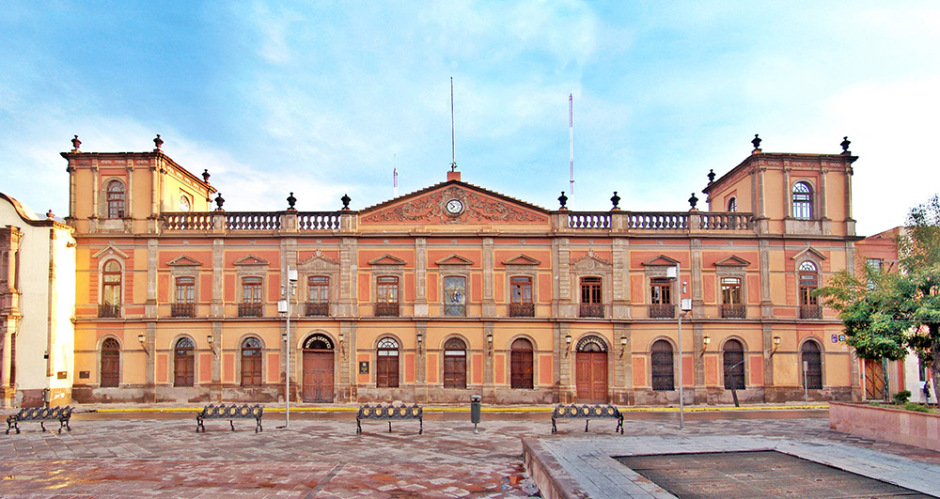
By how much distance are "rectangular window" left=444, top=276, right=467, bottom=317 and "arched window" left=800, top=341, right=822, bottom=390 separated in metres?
16.2

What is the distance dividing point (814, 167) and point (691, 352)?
10918mm

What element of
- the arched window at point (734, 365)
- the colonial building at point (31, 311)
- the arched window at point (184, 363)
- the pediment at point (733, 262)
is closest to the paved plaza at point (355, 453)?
the arched window at point (734, 365)

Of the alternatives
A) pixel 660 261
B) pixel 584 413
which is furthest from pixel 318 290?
pixel 660 261

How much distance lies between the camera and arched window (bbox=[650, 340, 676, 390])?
90.4 ft

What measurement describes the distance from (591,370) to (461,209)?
9.86 metres

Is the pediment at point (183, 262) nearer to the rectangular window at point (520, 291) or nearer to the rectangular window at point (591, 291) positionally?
the rectangular window at point (520, 291)

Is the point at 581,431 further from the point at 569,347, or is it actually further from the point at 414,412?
the point at 569,347

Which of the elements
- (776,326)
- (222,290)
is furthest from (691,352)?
(222,290)

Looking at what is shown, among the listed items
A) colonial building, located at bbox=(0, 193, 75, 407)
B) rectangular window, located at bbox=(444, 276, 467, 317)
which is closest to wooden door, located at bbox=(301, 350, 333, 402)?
rectangular window, located at bbox=(444, 276, 467, 317)

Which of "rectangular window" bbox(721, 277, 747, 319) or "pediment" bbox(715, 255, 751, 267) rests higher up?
"pediment" bbox(715, 255, 751, 267)

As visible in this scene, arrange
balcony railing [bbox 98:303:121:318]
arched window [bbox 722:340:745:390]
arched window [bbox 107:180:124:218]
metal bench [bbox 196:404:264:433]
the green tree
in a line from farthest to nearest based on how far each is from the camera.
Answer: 1. arched window [bbox 107:180:124:218]
2. balcony railing [bbox 98:303:121:318]
3. arched window [bbox 722:340:745:390]
4. metal bench [bbox 196:404:264:433]
5. the green tree

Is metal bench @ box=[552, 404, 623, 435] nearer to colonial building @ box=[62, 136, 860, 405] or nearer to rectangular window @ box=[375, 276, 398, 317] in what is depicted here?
colonial building @ box=[62, 136, 860, 405]

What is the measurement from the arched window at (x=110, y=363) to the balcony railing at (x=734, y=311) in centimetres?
2887

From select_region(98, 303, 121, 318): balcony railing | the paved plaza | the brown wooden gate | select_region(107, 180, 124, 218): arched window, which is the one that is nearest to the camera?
the paved plaza
